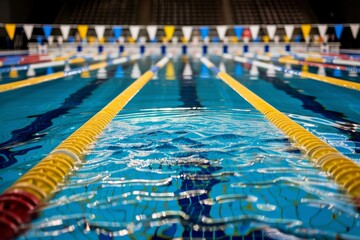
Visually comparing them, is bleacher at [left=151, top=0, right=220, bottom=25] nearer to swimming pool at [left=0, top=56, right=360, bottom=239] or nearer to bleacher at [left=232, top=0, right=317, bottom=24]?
bleacher at [left=232, top=0, right=317, bottom=24]

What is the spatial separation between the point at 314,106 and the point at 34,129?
306cm

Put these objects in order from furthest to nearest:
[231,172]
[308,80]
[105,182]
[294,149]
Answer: [308,80]
[294,149]
[231,172]
[105,182]

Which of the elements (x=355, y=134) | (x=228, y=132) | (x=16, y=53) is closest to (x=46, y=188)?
(x=228, y=132)

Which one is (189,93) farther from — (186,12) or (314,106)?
(186,12)

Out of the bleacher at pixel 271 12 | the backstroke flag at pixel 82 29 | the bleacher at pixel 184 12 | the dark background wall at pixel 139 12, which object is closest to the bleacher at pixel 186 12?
the bleacher at pixel 184 12

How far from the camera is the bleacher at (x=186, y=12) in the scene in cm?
1945

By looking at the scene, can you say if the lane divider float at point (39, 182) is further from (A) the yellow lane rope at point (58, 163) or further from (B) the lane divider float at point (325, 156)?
(B) the lane divider float at point (325, 156)

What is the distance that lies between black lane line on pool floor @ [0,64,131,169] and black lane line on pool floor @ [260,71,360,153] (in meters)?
2.40

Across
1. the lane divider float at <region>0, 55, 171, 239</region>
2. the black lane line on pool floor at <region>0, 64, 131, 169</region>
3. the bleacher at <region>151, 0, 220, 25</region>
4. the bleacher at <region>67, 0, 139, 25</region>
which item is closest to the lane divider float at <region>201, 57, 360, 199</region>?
Result: the lane divider float at <region>0, 55, 171, 239</region>

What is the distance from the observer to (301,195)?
215 cm

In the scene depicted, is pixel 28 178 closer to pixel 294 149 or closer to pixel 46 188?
pixel 46 188

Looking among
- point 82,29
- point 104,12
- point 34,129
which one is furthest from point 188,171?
point 104,12

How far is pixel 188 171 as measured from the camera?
252cm

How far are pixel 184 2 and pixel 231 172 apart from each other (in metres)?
20.2
